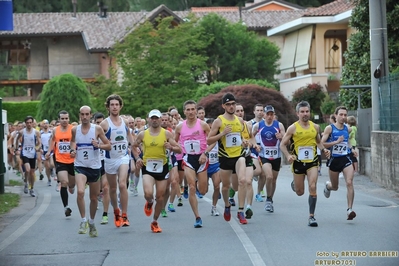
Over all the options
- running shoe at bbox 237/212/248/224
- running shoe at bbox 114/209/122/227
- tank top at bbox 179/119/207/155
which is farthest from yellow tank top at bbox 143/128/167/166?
running shoe at bbox 237/212/248/224

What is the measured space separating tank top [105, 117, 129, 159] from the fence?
10.3 metres

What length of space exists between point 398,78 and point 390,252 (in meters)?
12.9

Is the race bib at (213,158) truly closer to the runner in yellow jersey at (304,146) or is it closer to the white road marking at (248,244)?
the white road marking at (248,244)

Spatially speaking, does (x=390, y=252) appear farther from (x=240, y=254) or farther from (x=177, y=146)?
(x=177, y=146)

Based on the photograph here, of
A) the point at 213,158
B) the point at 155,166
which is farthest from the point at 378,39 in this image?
the point at 155,166

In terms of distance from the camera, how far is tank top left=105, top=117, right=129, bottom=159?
1545 centimetres

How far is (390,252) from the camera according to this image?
11.4 m

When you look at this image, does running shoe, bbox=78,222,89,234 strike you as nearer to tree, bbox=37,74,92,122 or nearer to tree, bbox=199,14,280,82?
tree, bbox=37,74,92,122

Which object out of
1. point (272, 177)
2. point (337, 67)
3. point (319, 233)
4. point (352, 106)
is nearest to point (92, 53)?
point (337, 67)

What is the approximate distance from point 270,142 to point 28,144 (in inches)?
359

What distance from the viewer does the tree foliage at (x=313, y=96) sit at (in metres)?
51.0

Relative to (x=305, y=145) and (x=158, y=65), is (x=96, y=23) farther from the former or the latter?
(x=305, y=145)

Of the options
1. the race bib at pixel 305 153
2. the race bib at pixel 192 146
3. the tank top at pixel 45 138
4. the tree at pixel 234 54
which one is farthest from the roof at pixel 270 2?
the race bib at pixel 305 153

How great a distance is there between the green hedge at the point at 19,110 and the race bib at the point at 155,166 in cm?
4634
